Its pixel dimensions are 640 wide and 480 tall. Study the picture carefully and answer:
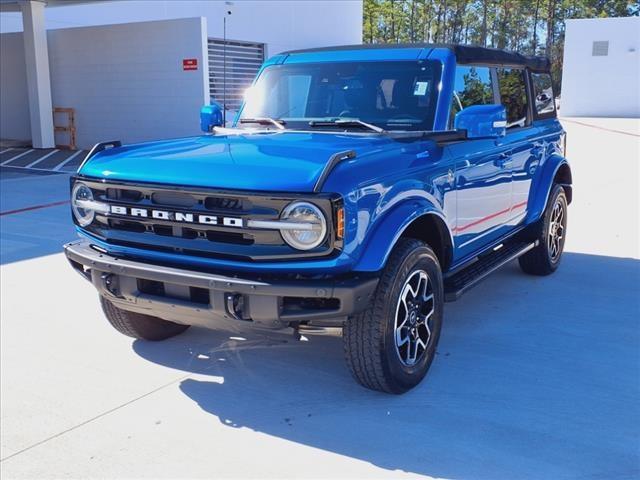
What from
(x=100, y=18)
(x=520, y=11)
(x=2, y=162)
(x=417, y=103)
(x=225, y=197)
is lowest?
(x=2, y=162)

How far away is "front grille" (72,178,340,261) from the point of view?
3.24 metres

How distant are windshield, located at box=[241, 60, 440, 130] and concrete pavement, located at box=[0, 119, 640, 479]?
1478 mm

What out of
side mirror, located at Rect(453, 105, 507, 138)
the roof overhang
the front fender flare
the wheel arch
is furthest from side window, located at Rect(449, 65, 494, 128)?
the roof overhang

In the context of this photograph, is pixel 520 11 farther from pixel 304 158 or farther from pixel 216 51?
pixel 304 158

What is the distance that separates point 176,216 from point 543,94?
399 centimetres

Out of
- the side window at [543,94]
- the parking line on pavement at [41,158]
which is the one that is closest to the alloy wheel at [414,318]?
the side window at [543,94]

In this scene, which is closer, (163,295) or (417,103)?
(163,295)

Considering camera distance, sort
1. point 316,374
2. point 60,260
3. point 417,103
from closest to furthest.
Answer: point 316,374 < point 417,103 < point 60,260

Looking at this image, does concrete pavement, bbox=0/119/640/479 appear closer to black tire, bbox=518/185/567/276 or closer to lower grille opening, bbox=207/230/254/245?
black tire, bbox=518/185/567/276

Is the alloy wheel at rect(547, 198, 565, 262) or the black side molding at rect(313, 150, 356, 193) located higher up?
the black side molding at rect(313, 150, 356, 193)

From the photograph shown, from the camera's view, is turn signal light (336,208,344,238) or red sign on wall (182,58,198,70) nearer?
turn signal light (336,208,344,238)

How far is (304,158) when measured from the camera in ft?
11.3

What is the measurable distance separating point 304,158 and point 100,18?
62.4 feet

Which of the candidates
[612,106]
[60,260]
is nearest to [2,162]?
[60,260]
